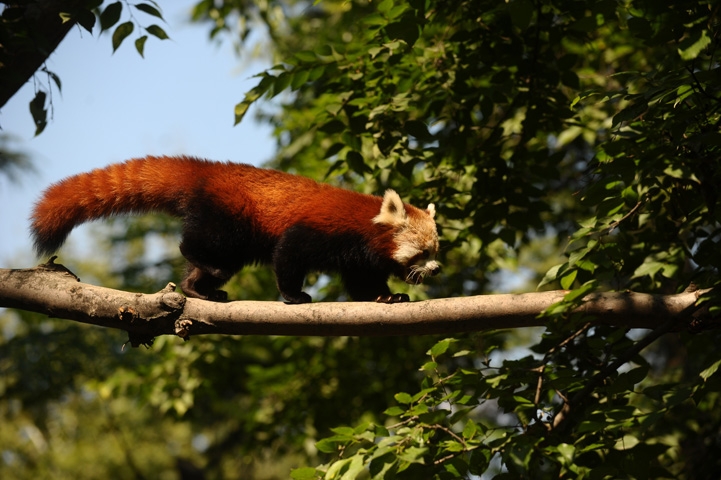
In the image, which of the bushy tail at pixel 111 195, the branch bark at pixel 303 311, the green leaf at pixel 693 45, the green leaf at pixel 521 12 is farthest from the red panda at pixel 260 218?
the green leaf at pixel 693 45

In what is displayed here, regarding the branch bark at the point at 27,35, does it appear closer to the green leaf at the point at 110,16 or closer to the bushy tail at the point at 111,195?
the green leaf at the point at 110,16

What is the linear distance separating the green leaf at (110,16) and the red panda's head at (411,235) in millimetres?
1826

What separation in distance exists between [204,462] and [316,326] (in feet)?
41.9

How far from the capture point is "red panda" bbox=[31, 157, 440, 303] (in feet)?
13.7

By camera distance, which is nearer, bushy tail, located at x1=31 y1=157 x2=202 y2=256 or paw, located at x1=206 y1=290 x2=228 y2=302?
bushy tail, located at x1=31 y1=157 x2=202 y2=256

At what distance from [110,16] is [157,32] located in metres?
0.35

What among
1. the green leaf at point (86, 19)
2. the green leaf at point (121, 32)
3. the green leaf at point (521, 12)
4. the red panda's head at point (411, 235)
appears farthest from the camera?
the red panda's head at point (411, 235)

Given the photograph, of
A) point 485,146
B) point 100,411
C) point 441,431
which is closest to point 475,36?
point 485,146

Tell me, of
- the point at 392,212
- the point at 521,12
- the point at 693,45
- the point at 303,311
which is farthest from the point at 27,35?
the point at 693,45

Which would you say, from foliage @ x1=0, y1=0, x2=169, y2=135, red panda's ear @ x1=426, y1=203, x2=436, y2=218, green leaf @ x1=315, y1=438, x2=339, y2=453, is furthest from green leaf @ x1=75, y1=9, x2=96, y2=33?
green leaf @ x1=315, y1=438, x2=339, y2=453

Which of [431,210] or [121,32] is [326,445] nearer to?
[431,210]

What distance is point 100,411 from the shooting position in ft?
45.4

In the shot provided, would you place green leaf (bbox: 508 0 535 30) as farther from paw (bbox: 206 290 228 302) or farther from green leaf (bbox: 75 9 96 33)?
paw (bbox: 206 290 228 302)

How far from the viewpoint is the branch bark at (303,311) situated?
2926 mm
